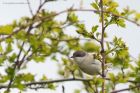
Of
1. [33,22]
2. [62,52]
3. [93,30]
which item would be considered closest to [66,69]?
[62,52]

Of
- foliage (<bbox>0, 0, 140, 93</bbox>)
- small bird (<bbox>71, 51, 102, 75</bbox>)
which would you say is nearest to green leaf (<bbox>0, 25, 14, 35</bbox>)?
foliage (<bbox>0, 0, 140, 93</bbox>)

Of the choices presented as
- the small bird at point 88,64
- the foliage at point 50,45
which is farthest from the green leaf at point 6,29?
the small bird at point 88,64

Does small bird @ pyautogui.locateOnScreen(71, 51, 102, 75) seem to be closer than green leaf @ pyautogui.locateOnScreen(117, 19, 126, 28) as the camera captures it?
No

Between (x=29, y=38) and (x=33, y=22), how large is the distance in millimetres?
550

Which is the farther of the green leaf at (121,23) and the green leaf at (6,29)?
the green leaf at (121,23)

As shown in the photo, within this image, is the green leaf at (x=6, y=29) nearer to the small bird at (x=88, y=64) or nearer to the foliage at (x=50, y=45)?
the foliage at (x=50, y=45)

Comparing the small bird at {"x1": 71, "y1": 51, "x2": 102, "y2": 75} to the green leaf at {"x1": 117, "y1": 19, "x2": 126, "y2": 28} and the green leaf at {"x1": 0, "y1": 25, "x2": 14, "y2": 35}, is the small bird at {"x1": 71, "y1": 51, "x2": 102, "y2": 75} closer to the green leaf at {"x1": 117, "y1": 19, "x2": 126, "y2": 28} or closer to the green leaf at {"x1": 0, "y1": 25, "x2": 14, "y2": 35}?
the green leaf at {"x1": 117, "y1": 19, "x2": 126, "y2": 28}

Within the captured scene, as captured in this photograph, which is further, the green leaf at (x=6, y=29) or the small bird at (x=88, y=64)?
the small bird at (x=88, y=64)

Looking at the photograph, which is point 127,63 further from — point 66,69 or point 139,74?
point 66,69

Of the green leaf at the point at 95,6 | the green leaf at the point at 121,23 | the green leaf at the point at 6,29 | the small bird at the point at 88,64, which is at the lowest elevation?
the small bird at the point at 88,64

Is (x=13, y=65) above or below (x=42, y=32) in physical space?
below

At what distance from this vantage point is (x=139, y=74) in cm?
468

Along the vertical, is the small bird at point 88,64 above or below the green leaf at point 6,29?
below

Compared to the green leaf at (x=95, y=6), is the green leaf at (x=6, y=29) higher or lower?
lower
